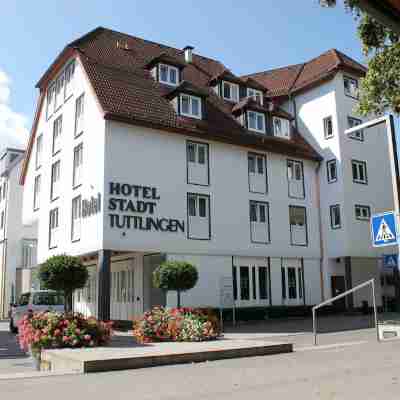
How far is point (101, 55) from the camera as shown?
92.6 feet

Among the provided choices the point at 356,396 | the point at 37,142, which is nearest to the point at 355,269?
the point at 37,142

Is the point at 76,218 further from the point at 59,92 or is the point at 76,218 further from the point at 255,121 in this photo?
the point at 255,121

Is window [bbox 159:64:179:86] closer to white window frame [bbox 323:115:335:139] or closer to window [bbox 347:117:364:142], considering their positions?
white window frame [bbox 323:115:335:139]

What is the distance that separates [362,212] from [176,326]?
1874cm

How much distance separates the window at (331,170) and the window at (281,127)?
2862 mm

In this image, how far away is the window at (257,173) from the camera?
92.2 ft

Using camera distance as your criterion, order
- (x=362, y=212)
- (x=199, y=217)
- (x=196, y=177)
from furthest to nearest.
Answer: (x=362, y=212), (x=196, y=177), (x=199, y=217)

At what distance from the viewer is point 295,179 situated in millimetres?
30156

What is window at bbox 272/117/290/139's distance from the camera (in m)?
30.6

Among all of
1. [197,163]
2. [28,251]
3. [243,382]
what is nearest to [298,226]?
[197,163]

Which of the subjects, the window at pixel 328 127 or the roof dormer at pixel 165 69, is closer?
the roof dormer at pixel 165 69

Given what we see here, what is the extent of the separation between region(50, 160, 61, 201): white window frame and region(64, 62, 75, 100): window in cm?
375

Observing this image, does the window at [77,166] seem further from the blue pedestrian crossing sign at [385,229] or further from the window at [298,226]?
the blue pedestrian crossing sign at [385,229]

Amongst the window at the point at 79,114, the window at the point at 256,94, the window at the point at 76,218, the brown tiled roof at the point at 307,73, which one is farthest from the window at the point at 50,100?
the brown tiled roof at the point at 307,73
